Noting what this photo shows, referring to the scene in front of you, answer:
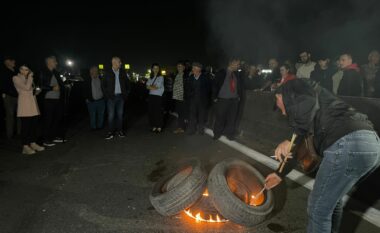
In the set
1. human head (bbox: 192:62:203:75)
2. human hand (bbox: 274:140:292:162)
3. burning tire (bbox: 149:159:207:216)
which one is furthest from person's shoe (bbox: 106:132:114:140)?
human hand (bbox: 274:140:292:162)

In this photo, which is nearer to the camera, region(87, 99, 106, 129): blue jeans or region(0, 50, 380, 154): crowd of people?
region(0, 50, 380, 154): crowd of people

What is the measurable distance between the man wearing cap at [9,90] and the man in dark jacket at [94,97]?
195 cm

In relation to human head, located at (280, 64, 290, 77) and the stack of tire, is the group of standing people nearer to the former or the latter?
the stack of tire

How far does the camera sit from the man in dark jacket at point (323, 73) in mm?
7684

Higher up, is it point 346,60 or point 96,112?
point 346,60

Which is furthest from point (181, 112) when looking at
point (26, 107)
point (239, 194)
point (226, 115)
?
point (239, 194)

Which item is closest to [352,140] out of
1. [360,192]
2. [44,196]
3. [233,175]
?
[233,175]

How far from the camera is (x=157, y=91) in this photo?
8.48 m

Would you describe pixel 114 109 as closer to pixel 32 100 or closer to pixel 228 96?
pixel 32 100

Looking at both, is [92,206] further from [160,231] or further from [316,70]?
[316,70]

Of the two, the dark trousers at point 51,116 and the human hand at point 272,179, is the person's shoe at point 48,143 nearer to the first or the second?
the dark trousers at point 51,116

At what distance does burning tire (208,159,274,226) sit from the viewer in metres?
3.24

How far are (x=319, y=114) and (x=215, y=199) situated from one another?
1.59m

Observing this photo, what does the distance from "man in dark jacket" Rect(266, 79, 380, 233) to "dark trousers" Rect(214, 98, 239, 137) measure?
4.74m
